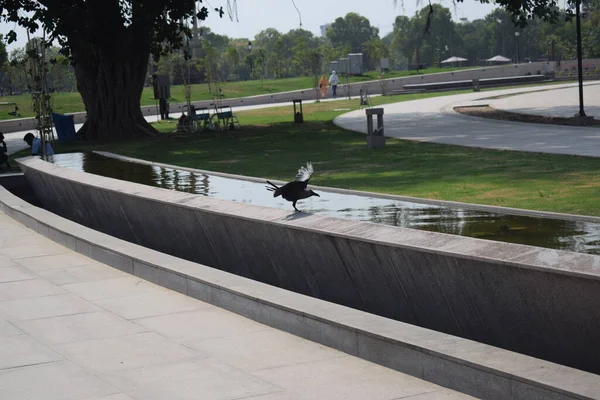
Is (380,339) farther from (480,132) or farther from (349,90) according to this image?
(349,90)

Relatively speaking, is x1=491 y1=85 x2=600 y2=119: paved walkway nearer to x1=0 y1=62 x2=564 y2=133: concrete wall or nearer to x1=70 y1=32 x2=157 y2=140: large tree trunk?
x1=70 y1=32 x2=157 y2=140: large tree trunk

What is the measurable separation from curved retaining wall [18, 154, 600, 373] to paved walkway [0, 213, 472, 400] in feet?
2.65

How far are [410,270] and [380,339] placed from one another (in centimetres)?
94

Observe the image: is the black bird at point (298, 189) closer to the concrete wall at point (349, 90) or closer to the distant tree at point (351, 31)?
the concrete wall at point (349, 90)

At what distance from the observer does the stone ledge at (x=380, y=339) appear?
16.0ft

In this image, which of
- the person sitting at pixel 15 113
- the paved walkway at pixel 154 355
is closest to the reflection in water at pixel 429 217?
the paved walkway at pixel 154 355

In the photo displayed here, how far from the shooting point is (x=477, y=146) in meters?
20.0

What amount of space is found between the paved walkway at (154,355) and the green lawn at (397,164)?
4.77 metres

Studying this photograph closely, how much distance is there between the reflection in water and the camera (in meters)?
7.68

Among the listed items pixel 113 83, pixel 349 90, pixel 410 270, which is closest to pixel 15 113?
pixel 349 90

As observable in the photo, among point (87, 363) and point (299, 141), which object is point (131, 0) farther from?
point (87, 363)

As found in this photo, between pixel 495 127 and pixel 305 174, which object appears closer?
pixel 305 174

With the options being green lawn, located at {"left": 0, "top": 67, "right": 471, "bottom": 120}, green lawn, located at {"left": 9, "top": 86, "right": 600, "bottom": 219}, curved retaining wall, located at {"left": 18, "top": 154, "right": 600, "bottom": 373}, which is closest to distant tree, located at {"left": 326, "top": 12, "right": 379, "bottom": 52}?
green lawn, located at {"left": 0, "top": 67, "right": 471, "bottom": 120}

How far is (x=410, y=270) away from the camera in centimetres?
672
